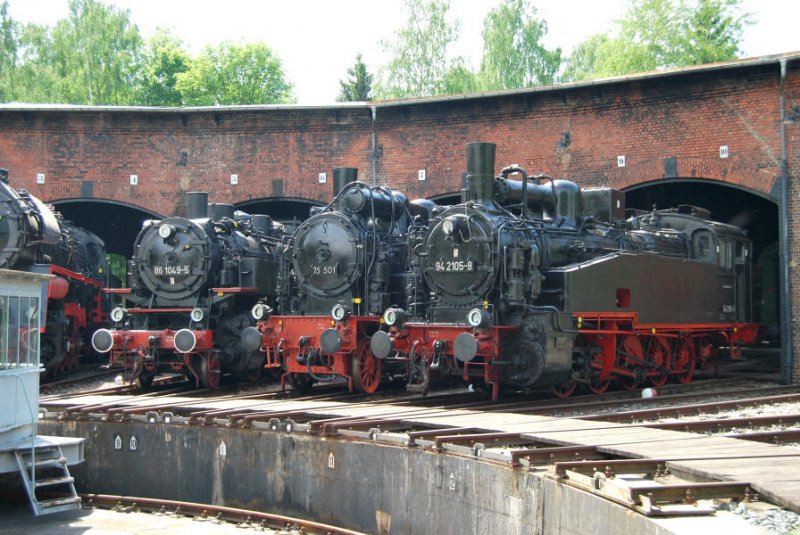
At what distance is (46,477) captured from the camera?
35.6 ft

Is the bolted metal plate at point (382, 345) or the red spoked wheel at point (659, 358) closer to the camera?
the bolted metal plate at point (382, 345)

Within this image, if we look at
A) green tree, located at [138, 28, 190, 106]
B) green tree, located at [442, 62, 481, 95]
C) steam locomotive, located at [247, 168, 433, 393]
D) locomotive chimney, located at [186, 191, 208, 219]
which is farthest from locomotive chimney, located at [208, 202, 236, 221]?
green tree, located at [138, 28, 190, 106]

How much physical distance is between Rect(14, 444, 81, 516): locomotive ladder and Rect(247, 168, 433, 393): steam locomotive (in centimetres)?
454

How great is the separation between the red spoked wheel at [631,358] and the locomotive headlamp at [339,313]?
13.8ft

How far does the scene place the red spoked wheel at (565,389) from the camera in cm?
1380

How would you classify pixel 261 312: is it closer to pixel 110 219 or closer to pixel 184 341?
pixel 184 341

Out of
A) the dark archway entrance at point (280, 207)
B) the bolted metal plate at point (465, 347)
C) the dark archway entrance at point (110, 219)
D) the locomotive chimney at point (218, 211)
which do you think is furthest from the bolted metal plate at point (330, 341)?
the dark archway entrance at point (110, 219)

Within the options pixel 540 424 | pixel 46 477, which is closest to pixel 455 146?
pixel 540 424

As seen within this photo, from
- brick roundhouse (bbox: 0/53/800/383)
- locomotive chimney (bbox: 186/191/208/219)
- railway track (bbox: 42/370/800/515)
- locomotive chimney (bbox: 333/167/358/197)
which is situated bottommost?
railway track (bbox: 42/370/800/515)

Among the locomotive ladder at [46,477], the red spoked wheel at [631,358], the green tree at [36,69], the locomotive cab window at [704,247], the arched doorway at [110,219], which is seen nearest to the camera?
the locomotive ladder at [46,477]

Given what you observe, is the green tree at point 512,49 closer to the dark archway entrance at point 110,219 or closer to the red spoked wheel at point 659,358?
the dark archway entrance at point 110,219

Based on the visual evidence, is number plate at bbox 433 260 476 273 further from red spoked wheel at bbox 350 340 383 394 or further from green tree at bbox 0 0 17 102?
green tree at bbox 0 0 17 102

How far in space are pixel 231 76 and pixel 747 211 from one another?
32.7 m

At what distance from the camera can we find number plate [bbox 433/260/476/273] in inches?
527
